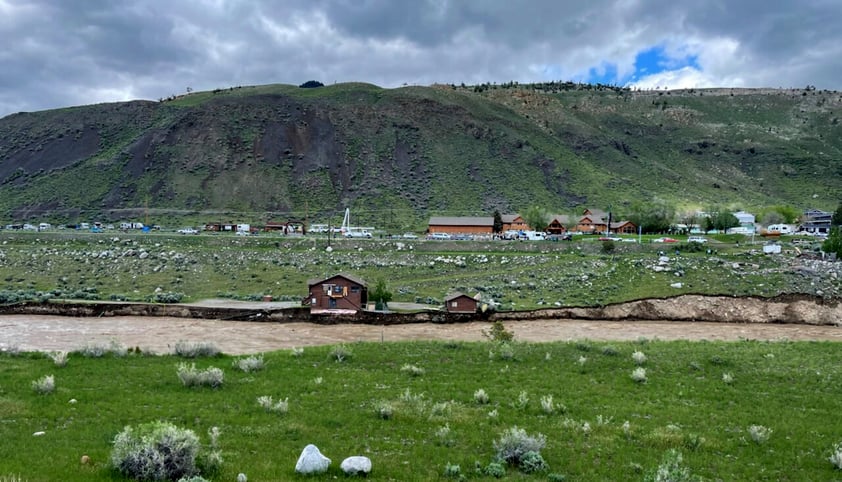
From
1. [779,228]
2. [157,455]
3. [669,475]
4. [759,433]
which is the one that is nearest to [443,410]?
[669,475]

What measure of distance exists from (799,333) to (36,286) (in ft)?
193

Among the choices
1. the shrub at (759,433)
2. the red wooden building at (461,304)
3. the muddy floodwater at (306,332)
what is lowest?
the muddy floodwater at (306,332)

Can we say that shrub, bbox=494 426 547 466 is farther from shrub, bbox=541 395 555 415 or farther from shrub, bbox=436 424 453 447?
shrub, bbox=541 395 555 415

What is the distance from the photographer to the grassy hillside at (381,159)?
102875 millimetres

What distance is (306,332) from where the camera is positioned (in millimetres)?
30344

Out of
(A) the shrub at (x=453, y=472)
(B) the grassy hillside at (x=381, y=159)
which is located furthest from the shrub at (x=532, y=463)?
(B) the grassy hillside at (x=381, y=159)

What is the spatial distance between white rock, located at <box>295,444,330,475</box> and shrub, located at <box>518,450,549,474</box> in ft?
11.5

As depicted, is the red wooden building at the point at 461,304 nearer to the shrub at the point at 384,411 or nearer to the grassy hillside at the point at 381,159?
the shrub at the point at 384,411

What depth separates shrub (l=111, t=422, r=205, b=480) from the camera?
8164mm

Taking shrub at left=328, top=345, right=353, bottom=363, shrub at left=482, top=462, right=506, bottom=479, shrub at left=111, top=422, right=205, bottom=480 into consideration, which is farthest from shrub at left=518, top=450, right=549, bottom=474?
shrub at left=328, top=345, right=353, bottom=363

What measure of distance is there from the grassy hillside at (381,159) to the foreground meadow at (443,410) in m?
72.2

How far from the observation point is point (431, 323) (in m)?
33.3

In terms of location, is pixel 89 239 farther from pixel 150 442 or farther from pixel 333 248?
pixel 150 442

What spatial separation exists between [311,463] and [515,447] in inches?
150
